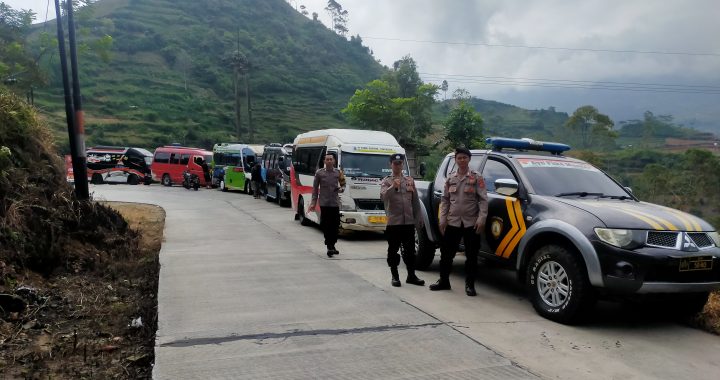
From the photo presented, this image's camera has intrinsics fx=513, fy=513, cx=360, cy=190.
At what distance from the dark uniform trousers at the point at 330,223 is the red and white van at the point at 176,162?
71.3 ft

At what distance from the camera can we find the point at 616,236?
4.82 metres

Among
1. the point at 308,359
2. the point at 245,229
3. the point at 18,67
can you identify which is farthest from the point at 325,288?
the point at 18,67

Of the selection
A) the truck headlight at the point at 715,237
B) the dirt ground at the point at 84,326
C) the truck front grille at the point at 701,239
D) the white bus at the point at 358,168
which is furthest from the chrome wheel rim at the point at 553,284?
the white bus at the point at 358,168

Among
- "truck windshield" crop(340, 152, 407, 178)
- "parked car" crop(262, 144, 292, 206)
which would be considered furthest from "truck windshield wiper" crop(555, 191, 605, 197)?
"parked car" crop(262, 144, 292, 206)

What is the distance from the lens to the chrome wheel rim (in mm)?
5156

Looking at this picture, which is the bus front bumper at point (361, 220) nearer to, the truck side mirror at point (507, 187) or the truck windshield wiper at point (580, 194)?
the truck side mirror at point (507, 187)

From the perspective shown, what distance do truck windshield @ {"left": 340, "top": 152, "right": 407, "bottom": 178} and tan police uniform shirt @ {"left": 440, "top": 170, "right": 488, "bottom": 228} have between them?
5.06 meters

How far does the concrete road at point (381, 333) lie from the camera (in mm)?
3980

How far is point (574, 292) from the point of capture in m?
5.00

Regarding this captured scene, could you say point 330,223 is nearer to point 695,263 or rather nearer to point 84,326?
point 84,326

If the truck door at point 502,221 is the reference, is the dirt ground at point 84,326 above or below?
below

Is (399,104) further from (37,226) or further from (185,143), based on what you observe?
(37,226)

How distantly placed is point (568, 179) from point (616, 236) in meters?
1.43

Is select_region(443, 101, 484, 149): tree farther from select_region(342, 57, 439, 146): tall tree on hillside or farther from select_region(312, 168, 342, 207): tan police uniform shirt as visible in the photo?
select_region(312, 168, 342, 207): tan police uniform shirt
